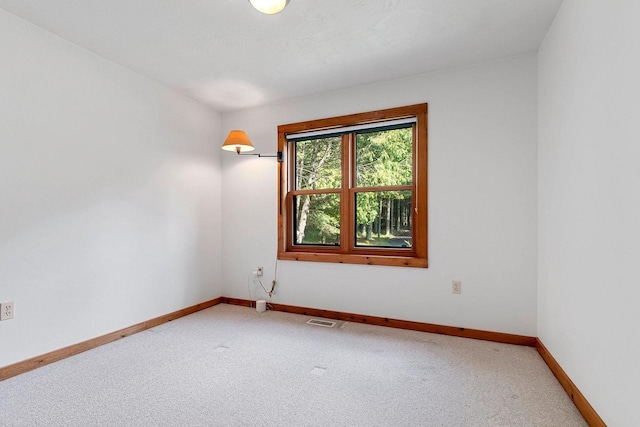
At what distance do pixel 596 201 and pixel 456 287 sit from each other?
1519 mm

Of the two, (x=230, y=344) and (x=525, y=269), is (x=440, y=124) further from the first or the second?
(x=230, y=344)

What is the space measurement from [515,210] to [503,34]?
1.43 m

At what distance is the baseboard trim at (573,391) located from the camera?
1571mm

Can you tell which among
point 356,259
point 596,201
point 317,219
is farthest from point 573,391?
point 317,219

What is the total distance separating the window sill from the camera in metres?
3.07

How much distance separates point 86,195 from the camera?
8.58ft

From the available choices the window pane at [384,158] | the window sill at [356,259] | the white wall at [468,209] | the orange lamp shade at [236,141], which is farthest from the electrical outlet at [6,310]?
the window pane at [384,158]

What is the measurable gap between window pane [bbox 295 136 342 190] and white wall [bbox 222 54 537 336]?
1.19 ft

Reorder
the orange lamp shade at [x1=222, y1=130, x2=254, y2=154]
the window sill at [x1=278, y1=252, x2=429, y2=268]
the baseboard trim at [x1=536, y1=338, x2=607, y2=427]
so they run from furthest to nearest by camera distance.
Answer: the orange lamp shade at [x1=222, y1=130, x2=254, y2=154] → the window sill at [x1=278, y1=252, x2=429, y2=268] → the baseboard trim at [x1=536, y1=338, x2=607, y2=427]

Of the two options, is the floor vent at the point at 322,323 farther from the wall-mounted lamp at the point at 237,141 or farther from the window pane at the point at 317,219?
the wall-mounted lamp at the point at 237,141

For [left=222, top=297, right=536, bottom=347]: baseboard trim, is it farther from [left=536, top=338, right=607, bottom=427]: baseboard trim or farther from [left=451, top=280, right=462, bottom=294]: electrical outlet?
[left=451, top=280, right=462, bottom=294]: electrical outlet

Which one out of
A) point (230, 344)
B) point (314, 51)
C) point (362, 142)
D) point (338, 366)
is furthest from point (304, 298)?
point (314, 51)

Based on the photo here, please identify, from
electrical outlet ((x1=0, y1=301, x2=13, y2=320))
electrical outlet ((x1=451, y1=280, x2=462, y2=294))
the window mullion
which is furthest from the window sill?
electrical outlet ((x1=0, y1=301, x2=13, y2=320))

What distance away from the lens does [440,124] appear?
300 cm
